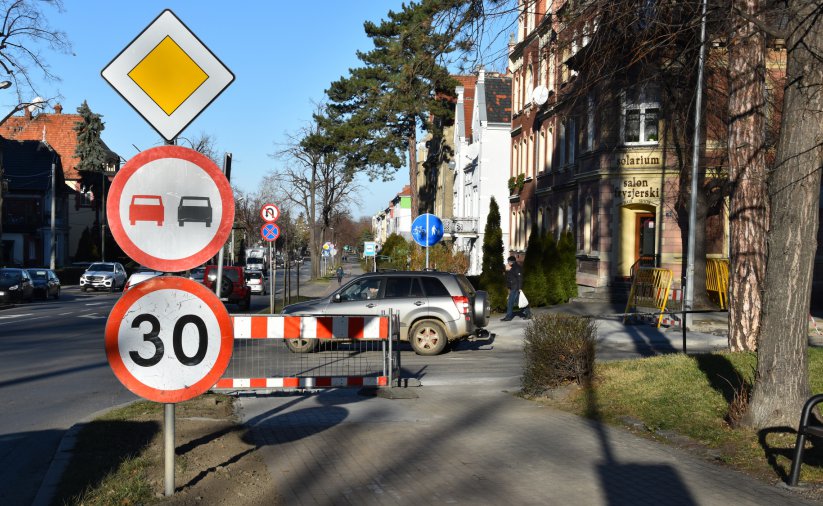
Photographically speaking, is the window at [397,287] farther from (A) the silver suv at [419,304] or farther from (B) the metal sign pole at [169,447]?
(B) the metal sign pole at [169,447]

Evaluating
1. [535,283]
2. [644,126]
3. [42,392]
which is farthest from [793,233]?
[644,126]

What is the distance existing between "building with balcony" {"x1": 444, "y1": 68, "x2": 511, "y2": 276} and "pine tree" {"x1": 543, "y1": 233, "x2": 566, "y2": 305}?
20.6 m

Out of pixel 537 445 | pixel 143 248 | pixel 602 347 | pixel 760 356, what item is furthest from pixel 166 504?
pixel 602 347

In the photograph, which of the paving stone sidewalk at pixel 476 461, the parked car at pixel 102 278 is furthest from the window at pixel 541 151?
the paving stone sidewalk at pixel 476 461

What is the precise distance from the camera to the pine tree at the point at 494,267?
28.9 m

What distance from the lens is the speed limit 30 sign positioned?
5336 millimetres

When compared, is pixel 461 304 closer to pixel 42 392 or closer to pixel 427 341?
pixel 427 341

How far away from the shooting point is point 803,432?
20.4ft

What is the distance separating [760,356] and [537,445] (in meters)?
2.15

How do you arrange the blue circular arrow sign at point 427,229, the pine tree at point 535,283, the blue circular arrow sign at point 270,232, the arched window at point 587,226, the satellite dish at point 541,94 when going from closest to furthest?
the blue circular arrow sign at point 427,229 < the blue circular arrow sign at point 270,232 < the pine tree at point 535,283 < the arched window at point 587,226 < the satellite dish at point 541,94

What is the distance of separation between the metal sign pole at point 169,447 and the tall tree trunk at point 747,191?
835cm

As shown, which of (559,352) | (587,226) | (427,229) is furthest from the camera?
(587,226)

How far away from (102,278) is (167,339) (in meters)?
47.4

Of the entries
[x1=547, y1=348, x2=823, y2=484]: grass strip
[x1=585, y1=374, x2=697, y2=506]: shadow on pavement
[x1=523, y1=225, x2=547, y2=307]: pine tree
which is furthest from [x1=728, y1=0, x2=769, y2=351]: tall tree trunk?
[x1=523, y1=225, x2=547, y2=307]: pine tree
